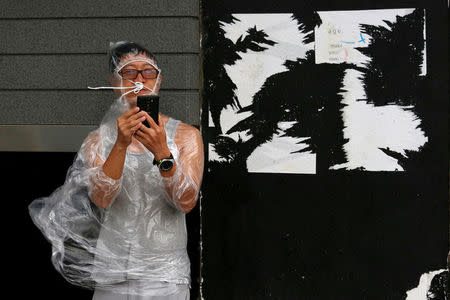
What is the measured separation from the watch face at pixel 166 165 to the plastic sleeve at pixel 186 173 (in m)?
0.05

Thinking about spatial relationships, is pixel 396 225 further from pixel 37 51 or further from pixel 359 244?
pixel 37 51

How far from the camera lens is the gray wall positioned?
10.6ft

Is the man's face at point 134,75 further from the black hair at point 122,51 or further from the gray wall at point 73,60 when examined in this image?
the gray wall at point 73,60

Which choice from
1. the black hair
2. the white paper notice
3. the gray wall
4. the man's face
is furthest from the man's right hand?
the white paper notice

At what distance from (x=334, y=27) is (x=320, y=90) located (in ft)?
1.35

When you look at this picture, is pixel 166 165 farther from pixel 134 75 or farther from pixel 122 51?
pixel 122 51

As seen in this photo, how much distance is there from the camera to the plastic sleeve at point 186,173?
2.21m

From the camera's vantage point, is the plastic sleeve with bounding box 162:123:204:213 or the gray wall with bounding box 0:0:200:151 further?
the gray wall with bounding box 0:0:200:151

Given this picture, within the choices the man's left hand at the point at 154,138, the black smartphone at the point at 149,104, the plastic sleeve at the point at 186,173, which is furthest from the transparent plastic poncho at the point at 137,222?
the black smartphone at the point at 149,104

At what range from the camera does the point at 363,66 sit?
3170 mm

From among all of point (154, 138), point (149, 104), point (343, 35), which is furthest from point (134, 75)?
point (343, 35)

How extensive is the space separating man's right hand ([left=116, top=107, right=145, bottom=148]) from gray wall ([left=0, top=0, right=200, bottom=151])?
1.09 metres

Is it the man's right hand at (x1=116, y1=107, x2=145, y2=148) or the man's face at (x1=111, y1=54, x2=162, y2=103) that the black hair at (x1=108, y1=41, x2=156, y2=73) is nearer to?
the man's face at (x1=111, y1=54, x2=162, y2=103)

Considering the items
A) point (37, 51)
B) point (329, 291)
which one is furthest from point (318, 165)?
point (37, 51)
